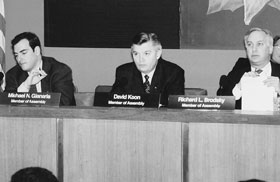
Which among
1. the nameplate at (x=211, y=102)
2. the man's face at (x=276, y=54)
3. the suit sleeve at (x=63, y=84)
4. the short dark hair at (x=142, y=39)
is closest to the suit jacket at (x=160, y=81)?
the short dark hair at (x=142, y=39)

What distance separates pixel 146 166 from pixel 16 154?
2.13 ft

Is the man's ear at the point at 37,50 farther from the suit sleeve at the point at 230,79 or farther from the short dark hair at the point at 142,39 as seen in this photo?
the suit sleeve at the point at 230,79

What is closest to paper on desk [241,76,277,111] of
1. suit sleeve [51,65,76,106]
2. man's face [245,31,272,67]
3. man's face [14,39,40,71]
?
man's face [245,31,272,67]

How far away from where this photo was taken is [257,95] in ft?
10.2

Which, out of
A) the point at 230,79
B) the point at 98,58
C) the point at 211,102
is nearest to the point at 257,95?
the point at 211,102

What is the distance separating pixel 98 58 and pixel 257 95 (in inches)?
107

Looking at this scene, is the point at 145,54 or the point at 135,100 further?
the point at 145,54

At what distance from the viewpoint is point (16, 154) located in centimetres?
318

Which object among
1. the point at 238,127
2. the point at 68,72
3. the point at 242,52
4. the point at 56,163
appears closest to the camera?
the point at 238,127

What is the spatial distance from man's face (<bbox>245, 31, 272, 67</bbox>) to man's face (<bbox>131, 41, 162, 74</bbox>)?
1.86ft

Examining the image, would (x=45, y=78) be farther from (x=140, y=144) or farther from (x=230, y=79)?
(x=140, y=144)

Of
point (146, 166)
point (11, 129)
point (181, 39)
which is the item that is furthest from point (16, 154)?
point (181, 39)

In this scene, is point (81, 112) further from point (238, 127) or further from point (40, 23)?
point (40, 23)

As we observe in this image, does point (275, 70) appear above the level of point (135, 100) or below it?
above
